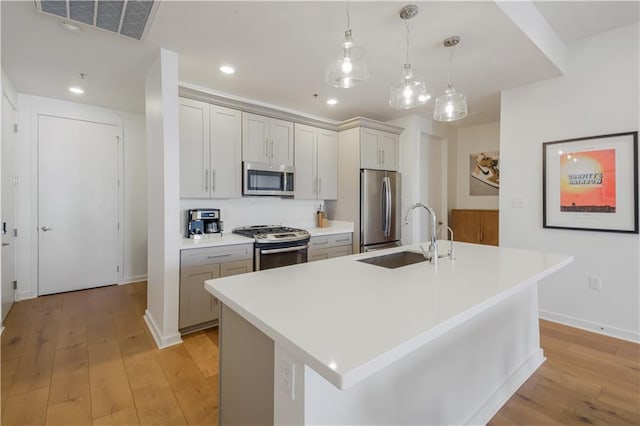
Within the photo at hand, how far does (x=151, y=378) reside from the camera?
209cm

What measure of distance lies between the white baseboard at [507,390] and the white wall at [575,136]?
1017 mm

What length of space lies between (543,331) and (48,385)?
413 cm

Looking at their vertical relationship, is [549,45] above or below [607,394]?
above

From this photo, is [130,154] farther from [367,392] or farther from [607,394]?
[607,394]

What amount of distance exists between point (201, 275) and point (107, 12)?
209cm

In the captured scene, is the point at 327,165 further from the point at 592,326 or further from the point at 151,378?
the point at 592,326

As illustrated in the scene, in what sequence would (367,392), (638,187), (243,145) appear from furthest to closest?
(243,145) < (638,187) < (367,392)

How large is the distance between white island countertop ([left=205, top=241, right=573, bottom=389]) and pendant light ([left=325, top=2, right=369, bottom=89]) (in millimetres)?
1129

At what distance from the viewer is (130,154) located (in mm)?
4270

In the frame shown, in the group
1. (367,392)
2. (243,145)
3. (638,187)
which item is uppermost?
(243,145)

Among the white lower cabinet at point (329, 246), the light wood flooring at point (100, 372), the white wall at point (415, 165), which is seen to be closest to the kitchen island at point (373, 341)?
the light wood flooring at point (100, 372)

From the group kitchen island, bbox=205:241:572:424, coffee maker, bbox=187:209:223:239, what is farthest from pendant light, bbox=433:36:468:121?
coffee maker, bbox=187:209:223:239

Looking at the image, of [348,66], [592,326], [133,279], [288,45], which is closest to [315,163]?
[288,45]

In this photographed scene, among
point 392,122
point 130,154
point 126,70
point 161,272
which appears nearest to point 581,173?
point 392,122
